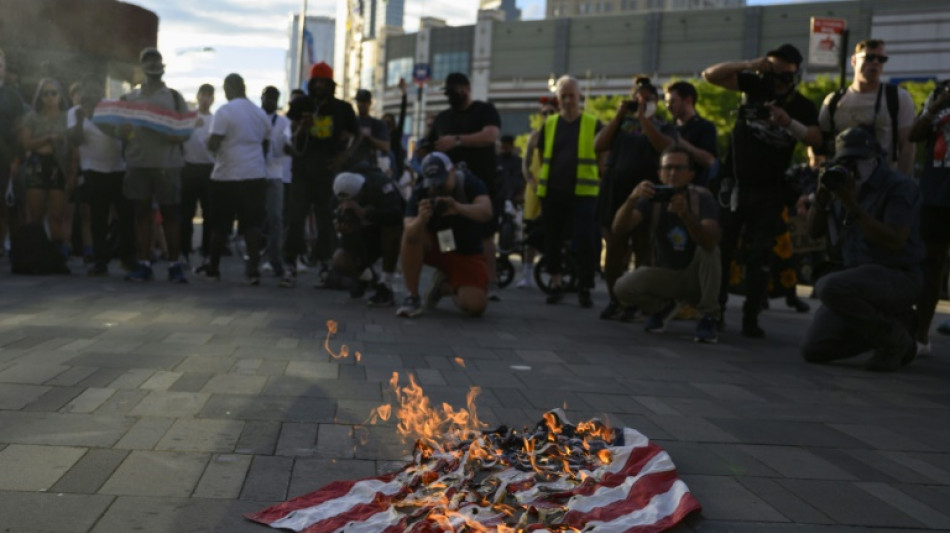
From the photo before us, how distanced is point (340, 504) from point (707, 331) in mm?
5405

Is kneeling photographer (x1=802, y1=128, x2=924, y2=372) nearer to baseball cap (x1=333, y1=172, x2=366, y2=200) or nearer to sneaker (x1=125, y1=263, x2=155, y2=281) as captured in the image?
baseball cap (x1=333, y1=172, x2=366, y2=200)

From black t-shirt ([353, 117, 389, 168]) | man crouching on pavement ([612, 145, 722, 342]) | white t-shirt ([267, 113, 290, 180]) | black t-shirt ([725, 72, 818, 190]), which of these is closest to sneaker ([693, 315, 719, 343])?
man crouching on pavement ([612, 145, 722, 342])

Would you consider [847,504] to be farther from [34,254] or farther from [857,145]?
[34,254]

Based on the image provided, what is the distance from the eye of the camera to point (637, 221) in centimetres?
896

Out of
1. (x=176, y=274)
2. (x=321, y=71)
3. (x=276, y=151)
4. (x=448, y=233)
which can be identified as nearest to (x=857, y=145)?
(x=448, y=233)

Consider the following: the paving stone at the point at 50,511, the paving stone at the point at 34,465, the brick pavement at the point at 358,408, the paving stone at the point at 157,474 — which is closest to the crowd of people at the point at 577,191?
the brick pavement at the point at 358,408

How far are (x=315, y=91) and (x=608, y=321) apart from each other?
4.16 metres

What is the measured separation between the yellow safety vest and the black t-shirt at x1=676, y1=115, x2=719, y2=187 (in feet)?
3.88

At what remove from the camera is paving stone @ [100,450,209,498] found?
3.46 m

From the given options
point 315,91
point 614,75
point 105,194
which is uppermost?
point 614,75

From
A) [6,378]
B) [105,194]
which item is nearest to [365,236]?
[105,194]

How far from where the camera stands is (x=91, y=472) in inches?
143

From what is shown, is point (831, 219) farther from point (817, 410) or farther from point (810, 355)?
point (817, 410)

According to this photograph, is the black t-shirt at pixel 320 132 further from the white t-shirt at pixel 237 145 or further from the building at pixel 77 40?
the building at pixel 77 40
